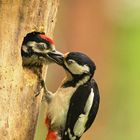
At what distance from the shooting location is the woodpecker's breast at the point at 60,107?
5.47m

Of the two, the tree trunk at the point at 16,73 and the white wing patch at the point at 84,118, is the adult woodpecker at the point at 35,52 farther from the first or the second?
the white wing patch at the point at 84,118

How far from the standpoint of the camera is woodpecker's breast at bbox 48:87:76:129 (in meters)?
5.47

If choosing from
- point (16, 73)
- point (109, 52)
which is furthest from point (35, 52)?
point (109, 52)

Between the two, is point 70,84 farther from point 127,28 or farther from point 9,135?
point 127,28

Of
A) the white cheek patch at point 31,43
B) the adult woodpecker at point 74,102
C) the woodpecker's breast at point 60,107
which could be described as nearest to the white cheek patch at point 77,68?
the adult woodpecker at point 74,102

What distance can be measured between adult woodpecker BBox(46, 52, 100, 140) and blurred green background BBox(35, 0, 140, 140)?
333 cm

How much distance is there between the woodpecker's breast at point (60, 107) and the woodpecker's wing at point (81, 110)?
0.04m

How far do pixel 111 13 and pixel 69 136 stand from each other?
5.98 m

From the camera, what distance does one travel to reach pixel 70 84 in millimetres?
5516

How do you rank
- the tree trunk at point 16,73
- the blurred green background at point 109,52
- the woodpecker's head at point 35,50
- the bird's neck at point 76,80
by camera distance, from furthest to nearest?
the blurred green background at point 109,52 → the bird's neck at point 76,80 → the woodpecker's head at point 35,50 → the tree trunk at point 16,73

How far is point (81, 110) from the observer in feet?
17.7

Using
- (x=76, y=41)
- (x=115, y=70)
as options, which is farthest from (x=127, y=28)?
(x=76, y=41)

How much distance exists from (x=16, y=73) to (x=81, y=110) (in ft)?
1.61

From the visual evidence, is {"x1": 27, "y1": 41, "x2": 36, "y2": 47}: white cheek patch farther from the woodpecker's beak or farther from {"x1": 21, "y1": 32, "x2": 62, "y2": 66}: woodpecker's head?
the woodpecker's beak
